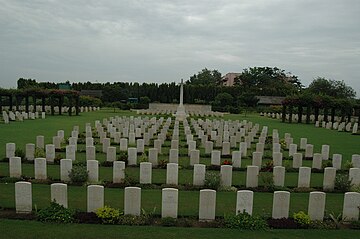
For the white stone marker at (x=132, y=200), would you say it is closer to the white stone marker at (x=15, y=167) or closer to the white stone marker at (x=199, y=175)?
the white stone marker at (x=199, y=175)

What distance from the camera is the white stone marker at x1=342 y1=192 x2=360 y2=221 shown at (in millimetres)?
7301

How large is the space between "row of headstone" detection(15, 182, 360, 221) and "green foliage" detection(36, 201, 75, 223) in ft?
0.76

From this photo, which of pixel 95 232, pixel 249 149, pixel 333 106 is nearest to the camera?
pixel 95 232

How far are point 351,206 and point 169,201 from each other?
377 centimetres

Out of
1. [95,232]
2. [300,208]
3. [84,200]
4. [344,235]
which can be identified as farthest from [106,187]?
[344,235]

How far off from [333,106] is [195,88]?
46026 millimetres

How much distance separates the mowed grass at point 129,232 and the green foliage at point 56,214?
16 cm

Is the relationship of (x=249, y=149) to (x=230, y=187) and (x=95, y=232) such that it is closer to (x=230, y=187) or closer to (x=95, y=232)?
(x=230, y=187)

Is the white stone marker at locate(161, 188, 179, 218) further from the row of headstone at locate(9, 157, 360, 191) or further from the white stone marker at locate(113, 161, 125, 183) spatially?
Result: the white stone marker at locate(113, 161, 125, 183)

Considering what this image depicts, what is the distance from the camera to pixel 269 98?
75.0 meters

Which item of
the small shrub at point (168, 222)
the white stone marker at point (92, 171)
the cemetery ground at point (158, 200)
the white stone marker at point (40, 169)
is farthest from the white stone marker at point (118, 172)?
the small shrub at point (168, 222)

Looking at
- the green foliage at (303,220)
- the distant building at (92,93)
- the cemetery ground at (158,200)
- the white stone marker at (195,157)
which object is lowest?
the cemetery ground at (158,200)

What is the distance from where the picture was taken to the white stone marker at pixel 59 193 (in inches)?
280

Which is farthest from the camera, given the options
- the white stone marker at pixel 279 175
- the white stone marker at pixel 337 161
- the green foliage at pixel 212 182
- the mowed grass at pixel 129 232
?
the white stone marker at pixel 337 161
